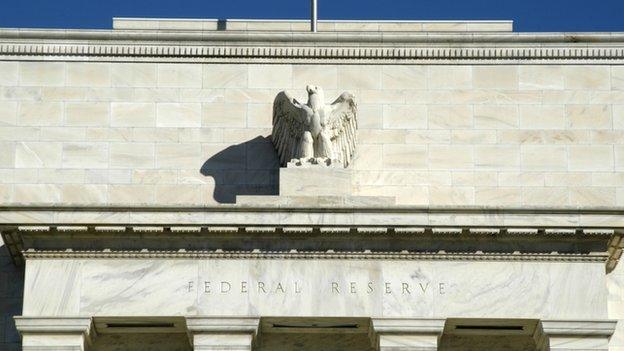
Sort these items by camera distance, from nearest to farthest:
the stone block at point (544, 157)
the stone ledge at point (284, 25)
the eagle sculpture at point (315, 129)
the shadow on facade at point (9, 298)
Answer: the shadow on facade at point (9, 298), the eagle sculpture at point (315, 129), the stone block at point (544, 157), the stone ledge at point (284, 25)

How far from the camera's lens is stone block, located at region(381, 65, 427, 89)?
53156mm

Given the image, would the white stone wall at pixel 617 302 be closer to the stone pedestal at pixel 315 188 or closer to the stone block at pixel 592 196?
the stone block at pixel 592 196

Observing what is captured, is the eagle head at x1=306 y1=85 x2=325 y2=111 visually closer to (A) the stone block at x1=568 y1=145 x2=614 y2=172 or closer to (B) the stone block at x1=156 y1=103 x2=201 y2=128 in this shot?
(B) the stone block at x1=156 y1=103 x2=201 y2=128

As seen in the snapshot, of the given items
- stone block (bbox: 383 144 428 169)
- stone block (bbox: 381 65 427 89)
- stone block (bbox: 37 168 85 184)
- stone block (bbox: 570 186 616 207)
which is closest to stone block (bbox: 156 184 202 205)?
stone block (bbox: 37 168 85 184)

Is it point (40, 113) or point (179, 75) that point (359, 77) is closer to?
point (179, 75)

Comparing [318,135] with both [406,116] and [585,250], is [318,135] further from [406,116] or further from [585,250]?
[585,250]

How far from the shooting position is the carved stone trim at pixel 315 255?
158ft

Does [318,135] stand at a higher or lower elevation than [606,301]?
higher

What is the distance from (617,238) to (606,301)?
1491 mm

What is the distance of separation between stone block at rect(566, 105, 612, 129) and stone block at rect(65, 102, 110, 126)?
11.0 m

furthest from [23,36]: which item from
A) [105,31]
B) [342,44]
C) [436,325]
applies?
[436,325]

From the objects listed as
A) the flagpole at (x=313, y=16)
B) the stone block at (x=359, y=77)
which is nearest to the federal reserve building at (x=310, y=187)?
the stone block at (x=359, y=77)

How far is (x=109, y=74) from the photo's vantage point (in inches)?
2089

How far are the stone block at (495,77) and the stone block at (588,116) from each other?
149 cm
